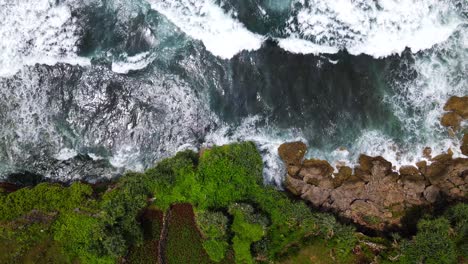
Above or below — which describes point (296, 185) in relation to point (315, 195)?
above

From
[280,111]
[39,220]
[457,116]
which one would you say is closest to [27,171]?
[39,220]

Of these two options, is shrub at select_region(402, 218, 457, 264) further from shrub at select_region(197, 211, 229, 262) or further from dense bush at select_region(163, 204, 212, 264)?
dense bush at select_region(163, 204, 212, 264)

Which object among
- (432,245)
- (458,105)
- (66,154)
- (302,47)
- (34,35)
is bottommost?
(432,245)

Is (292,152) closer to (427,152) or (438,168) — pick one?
(427,152)

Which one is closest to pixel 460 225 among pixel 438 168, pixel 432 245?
pixel 432 245

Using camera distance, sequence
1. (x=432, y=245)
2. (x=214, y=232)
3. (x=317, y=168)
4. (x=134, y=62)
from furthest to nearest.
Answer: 1. (x=134, y=62)
2. (x=317, y=168)
3. (x=214, y=232)
4. (x=432, y=245)

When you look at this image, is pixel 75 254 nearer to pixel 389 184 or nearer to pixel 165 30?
pixel 165 30

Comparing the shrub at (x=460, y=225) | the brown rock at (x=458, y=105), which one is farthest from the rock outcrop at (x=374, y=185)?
the brown rock at (x=458, y=105)
